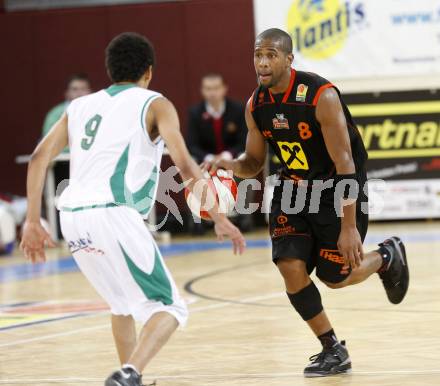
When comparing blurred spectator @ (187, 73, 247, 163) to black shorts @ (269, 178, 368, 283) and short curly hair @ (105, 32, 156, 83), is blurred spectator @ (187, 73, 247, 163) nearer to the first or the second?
black shorts @ (269, 178, 368, 283)

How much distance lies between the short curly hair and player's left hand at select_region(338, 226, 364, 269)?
141 centimetres

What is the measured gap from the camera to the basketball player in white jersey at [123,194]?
4980mm

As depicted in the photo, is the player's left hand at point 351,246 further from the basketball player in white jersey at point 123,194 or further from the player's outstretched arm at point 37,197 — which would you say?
the player's outstretched arm at point 37,197

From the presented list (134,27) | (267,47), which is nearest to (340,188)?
(267,47)

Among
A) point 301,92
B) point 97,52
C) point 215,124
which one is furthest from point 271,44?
point 97,52

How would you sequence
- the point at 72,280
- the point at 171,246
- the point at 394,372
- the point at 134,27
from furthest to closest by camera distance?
the point at 134,27 → the point at 171,246 → the point at 72,280 → the point at 394,372

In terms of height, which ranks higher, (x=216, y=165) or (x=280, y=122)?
(x=280, y=122)

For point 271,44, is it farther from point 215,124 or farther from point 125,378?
point 215,124

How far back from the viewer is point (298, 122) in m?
6.01

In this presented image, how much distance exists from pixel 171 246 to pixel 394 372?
27.9 ft

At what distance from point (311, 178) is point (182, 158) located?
4.45 ft

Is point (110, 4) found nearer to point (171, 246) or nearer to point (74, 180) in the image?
point (171, 246)

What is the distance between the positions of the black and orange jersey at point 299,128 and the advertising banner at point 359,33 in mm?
9115

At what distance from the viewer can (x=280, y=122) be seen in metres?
6.08
